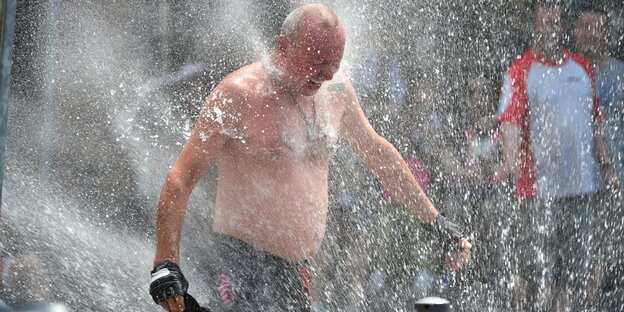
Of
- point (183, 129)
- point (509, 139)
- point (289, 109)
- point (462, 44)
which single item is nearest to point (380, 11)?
point (462, 44)

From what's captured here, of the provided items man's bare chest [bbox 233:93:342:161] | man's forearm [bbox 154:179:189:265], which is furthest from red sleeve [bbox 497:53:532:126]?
man's forearm [bbox 154:179:189:265]

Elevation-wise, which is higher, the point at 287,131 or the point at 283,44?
the point at 283,44

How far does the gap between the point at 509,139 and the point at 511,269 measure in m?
0.65

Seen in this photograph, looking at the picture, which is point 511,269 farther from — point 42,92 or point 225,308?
point 42,92

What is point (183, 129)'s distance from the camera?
11.9 feet

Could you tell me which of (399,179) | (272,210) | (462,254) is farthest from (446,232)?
(272,210)

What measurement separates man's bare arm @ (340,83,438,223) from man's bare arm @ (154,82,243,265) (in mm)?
520

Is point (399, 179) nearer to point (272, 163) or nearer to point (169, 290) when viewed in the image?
point (272, 163)

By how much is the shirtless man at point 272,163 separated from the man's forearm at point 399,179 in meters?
0.18

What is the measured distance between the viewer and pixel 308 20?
2.95 meters

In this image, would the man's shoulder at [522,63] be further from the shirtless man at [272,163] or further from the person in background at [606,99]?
the shirtless man at [272,163]

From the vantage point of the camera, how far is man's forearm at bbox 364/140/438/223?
3.16m

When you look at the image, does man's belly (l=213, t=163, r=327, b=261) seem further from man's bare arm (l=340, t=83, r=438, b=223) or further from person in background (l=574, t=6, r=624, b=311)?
person in background (l=574, t=6, r=624, b=311)

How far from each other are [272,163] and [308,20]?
0.50 m
